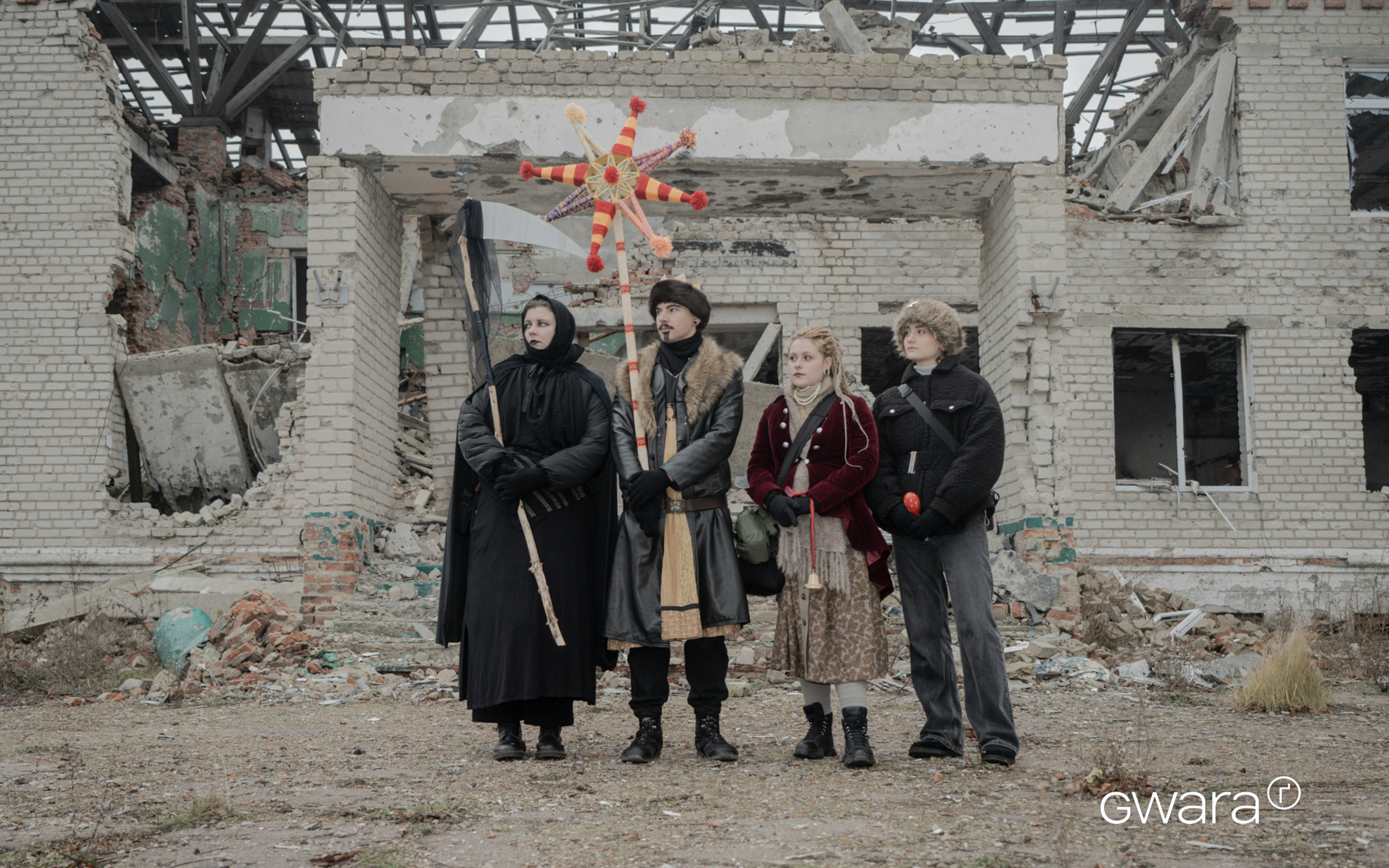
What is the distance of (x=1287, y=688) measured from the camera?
17.2 ft

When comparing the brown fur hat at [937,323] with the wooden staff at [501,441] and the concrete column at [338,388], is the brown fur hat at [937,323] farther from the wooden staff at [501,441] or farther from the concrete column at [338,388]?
the concrete column at [338,388]

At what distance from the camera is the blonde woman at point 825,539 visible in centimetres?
350

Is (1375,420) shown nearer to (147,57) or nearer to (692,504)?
(692,504)

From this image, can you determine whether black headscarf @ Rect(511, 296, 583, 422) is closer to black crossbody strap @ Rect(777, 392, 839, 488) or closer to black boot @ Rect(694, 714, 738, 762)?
black crossbody strap @ Rect(777, 392, 839, 488)

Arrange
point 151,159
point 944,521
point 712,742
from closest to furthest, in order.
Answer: point 944,521 < point 712,742 < point 151,159

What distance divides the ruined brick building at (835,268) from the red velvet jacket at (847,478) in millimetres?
4452


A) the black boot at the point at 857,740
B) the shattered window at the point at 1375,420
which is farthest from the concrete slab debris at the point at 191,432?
the shattered window at the point at 1375,420

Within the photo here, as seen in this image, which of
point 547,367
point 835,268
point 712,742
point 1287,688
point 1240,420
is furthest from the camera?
point 835,268

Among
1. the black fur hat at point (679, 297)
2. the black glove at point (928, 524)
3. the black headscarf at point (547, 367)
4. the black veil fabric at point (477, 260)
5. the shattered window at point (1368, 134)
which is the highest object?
the shattered window at point (1368, 134)

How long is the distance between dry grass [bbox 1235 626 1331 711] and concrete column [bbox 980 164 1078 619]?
2.30 metres

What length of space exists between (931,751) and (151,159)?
12014 mm

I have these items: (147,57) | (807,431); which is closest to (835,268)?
(807,431)

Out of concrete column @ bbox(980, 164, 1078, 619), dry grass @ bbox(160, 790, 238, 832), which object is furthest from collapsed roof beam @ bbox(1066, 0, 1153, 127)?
dry grass @ bbox(160, 790, 238, 832)

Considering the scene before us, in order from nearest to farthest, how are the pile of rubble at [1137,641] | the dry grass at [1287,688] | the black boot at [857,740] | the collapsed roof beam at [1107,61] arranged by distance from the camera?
the black boot at [857,740] < the dry grass at [1287,688] < the pile of rubble at [1137,641] < the collapsed roof beam at [1107,61]
